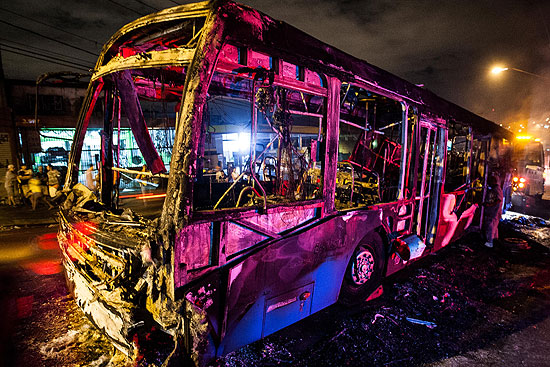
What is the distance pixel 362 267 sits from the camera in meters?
4.02

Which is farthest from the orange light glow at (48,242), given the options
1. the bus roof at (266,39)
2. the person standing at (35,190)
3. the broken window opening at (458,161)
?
the broken window opening at (458,161)

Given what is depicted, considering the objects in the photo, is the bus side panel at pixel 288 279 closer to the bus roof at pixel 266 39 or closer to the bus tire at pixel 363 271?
the bus tire at pixel 363 271

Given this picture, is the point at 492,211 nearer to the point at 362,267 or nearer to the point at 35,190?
the point at 362,267

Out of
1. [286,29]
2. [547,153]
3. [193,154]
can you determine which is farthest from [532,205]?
[193,154]

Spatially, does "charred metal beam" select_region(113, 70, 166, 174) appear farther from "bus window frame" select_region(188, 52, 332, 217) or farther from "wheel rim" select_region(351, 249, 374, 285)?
"wheel rim" select_region(351, 249, 374, 285)

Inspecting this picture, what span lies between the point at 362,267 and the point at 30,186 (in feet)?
41.5

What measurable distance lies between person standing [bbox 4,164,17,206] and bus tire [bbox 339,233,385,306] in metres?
13.9

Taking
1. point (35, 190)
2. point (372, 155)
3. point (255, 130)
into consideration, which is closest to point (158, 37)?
point (255, 130)

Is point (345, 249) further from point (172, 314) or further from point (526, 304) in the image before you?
point (526, 304)

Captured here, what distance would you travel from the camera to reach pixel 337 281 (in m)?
3.49

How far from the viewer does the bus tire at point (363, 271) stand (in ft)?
12.8

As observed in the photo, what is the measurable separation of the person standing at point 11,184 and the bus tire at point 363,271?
1391 centimetres

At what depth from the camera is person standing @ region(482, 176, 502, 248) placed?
676 centimetres

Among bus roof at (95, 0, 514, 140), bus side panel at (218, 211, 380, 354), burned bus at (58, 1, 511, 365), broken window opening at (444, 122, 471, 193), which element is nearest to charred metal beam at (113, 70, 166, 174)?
burned bus at (58, 1, 511, 365)
